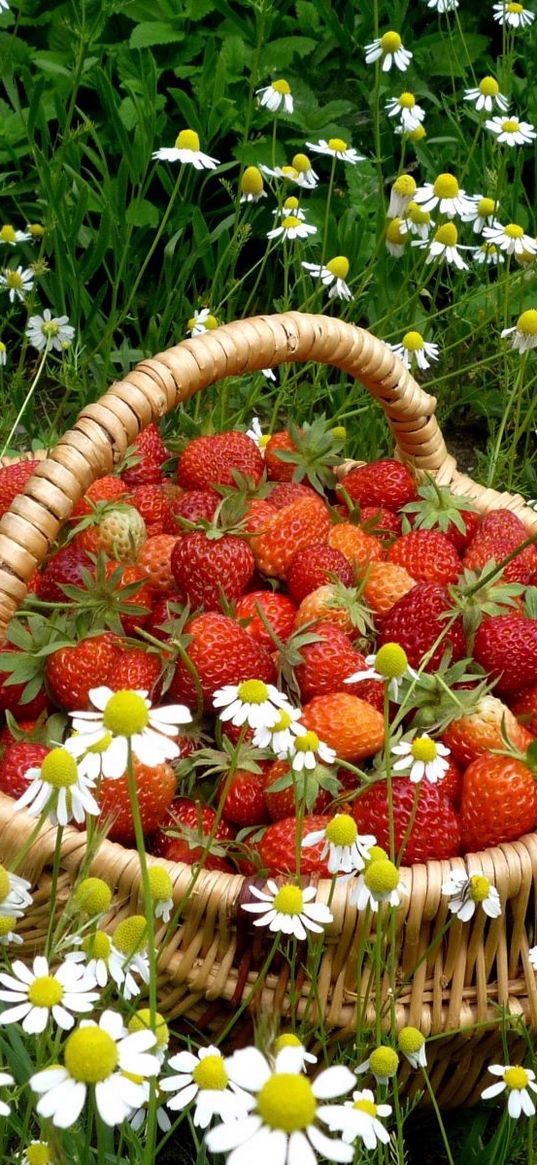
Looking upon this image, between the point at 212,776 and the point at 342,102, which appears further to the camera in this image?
the point at 342,102

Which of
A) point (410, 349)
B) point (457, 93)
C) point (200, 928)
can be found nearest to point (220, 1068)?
point (200, 928)

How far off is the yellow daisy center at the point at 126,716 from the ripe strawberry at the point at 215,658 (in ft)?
1.78

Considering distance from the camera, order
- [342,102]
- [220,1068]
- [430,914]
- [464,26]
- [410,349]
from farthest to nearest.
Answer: [464,26] → [342,102] → [410,349] → [430,914] → [220,1068]

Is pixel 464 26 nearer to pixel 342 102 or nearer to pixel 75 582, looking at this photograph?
pixel 342 102

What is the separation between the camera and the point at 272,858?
105cm

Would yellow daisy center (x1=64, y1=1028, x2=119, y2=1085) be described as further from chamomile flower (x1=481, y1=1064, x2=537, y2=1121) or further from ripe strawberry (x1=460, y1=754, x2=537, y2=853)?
ripe strawberry (x1=460, y1=754, x2=537, y2=853)

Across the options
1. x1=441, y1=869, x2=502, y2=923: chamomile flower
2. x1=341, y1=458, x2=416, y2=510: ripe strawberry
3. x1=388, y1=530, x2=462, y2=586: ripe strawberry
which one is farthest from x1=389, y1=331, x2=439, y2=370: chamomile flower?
x1=441, y1=869, x2=502, y2=923: chamomile flower

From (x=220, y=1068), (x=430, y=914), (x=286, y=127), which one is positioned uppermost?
(x=220, y=1068)

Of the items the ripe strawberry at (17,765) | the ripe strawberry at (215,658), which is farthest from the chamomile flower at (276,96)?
the ripe strawberry at (17,765)

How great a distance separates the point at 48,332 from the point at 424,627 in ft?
2.50

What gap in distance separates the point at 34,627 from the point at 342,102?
1.57 m

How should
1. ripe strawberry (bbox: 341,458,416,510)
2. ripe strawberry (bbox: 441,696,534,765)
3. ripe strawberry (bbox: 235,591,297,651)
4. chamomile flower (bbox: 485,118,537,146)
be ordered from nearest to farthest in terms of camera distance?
ripe strawberry (bbox: 441,696,534,765) → ripe strawberry (bbox: 235,591,297,651) → ripe strawberry (bbox: 341,458,416,510) → chamomile flower (bbox: 485,118,537,146)

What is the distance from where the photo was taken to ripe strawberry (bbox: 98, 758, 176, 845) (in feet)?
3.50

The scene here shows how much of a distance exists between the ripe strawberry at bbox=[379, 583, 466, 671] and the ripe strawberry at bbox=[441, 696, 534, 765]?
0.25 feet
